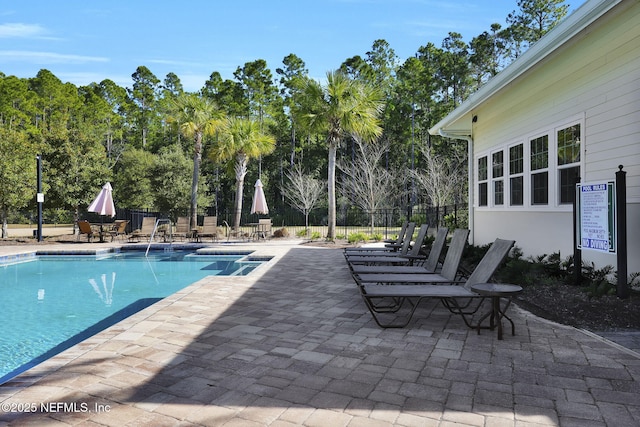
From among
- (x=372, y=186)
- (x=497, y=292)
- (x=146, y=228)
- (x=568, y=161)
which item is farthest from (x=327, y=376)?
(x=372, y=186)

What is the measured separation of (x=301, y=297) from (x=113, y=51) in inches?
1111

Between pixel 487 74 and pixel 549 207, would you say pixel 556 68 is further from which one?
pixel 487 74

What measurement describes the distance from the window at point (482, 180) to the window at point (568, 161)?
328 centimetres

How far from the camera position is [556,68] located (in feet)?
22.4

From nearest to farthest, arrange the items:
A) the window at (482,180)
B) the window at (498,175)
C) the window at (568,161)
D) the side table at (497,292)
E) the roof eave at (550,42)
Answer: the side table at (497,292), the roof eave at (550,42), the window at (568,161), the window at (498,175), the window at (482,180)

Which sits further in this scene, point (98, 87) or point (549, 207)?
point (98, 87)

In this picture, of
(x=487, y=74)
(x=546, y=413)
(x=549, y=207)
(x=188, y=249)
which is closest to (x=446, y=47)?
(x=487, y=74)

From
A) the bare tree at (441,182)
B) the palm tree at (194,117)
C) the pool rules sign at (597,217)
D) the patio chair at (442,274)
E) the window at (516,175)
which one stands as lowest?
the patio chair at (442,274)

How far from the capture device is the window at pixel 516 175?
8203 millimetres

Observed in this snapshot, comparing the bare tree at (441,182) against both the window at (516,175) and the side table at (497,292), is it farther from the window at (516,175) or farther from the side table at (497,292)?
the side table at (497,292)

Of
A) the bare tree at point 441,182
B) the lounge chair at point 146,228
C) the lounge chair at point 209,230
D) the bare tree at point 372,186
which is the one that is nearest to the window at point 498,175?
the lounge chair at point 209,230

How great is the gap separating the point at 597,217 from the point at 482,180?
543 cm

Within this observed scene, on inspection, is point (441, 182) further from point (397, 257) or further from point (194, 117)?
point (397, 257)

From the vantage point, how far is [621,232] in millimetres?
4633
